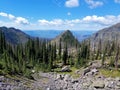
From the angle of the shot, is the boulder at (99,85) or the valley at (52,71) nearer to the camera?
the valley at (52,71)

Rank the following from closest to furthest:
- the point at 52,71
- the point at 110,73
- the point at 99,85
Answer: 1. the point at 99,85
2. the point at 110,73
3. the point at 52,71

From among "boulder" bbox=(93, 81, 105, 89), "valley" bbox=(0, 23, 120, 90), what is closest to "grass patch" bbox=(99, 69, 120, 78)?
"valley" bbox=(0, 23, 120, 90)

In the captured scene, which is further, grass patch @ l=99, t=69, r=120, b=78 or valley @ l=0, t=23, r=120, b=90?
grass patch @ l=99, t=69, r=120, b=78

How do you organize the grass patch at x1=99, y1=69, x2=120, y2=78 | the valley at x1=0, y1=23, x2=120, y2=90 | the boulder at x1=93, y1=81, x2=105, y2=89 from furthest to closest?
1. the grass patch at x1=99, y1=69, x2=120, y2=78
2. the boulder at x1=93, y1=81, x2=105, y2=89
3. the valley at x1=0, y1=23, x2=120, y2=90

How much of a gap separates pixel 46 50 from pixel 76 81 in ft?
212

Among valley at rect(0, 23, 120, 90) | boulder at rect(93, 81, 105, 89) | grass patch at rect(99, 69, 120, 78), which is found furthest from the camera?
grass patch at rect(99, 69, 120, 78)

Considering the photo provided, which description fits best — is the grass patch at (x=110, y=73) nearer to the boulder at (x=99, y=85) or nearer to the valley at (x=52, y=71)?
the valley at (x=52, y=71)

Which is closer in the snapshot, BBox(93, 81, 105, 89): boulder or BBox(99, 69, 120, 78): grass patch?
BBox(93, 81, 105, 89): boulder

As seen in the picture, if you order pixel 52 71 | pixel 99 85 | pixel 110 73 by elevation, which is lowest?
pixel 52 71

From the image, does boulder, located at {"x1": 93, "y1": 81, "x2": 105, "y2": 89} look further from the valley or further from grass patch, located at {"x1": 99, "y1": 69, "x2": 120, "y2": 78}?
grass patch, located at {"x1": 99, "y1": 69, "x2": 120, "y2": 78}

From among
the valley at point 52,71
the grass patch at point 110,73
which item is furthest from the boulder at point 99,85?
the grass patch at point 110,73

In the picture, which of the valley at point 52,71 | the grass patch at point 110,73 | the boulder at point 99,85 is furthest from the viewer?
the grass patch at point 110,73

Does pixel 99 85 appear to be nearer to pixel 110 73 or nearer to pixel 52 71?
pixel 110 73

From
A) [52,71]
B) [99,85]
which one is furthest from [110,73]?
[52,71]
